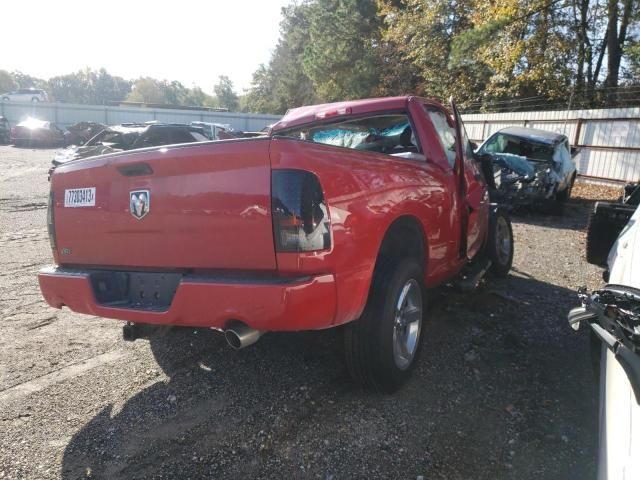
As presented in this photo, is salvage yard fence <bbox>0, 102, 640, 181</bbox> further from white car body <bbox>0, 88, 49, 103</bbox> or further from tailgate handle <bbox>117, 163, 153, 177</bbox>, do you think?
white car body <bbox>0, 88, 49, 103</bbox>

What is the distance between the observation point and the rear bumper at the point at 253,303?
2129 millimetres

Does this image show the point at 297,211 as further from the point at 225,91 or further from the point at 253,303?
the point at 225,91

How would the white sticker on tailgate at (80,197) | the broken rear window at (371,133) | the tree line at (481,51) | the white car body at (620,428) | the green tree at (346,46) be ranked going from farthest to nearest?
the green tree at (346,46) < the tree line at (481,51) < the broken rear window at (371,133) < the white sticker on tailgate at (80,197) < the white car body at (620,428)

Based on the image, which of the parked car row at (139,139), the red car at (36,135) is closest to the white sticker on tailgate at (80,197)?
the parked car row at (139,139)

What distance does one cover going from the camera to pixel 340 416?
Result: 2713mm

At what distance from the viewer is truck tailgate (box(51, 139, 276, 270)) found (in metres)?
2.23

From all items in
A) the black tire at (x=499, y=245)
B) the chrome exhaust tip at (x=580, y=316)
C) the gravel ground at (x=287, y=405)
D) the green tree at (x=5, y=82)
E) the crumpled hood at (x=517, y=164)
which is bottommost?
the gravel ground at (x=287, y=405)

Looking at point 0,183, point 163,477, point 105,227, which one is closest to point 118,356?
point 105,227

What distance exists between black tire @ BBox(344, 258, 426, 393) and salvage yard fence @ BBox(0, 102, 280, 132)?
36539 mm

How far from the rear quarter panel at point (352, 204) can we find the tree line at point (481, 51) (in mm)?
17811

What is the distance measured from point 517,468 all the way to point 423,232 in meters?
1.55

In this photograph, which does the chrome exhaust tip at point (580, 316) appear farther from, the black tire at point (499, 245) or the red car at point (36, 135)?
the red car at point (36, 135)

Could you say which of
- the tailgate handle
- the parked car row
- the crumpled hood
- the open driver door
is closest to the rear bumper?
the tailgate handle

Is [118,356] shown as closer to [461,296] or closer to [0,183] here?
[461,296]
